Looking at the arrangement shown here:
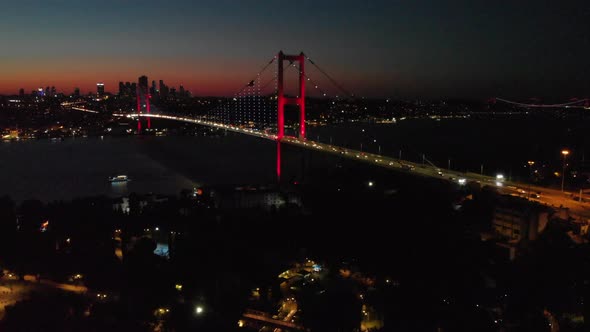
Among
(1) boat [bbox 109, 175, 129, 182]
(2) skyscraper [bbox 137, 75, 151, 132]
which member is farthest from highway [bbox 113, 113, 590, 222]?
(2) skyscraper [bbox 137, 75, 151, 132]

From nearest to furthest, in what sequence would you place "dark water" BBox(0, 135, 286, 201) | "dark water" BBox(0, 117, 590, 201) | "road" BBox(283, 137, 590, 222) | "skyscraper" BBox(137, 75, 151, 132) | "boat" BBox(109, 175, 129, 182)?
1. "road" BBox(283, 137, 590, 222)
2. "dark water" BBox(0, 135, 286, 201)
3. "dark water" BBox(0, 117, 590, 201)
4. "boat" BBox(109, 175, 129, 182)
5. "skyscraper" BBox(137, 75, 151, 132)

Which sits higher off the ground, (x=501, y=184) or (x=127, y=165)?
(x=501, y=184)

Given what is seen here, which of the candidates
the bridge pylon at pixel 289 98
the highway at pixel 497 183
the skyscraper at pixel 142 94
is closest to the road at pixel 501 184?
the highway at pixel 497 183

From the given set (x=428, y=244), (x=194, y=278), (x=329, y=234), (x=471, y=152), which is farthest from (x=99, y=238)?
(x=471, y=152)

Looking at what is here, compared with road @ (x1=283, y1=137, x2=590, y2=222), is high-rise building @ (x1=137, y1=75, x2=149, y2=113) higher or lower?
higher

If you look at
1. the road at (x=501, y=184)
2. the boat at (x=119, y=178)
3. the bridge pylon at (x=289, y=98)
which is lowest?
the boat at (x=119, y=178)

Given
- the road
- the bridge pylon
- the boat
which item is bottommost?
the boat

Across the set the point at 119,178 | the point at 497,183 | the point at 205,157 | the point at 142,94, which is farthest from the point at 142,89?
the point at 497,183

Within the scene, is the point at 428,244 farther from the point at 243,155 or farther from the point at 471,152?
the point at 471,152

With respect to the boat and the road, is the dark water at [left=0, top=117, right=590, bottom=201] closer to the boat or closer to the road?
the boat

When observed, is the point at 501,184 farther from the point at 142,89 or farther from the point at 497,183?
the point at 142,89

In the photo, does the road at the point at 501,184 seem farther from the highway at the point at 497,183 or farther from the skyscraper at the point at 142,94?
the skyscraper at the point at 142,94
